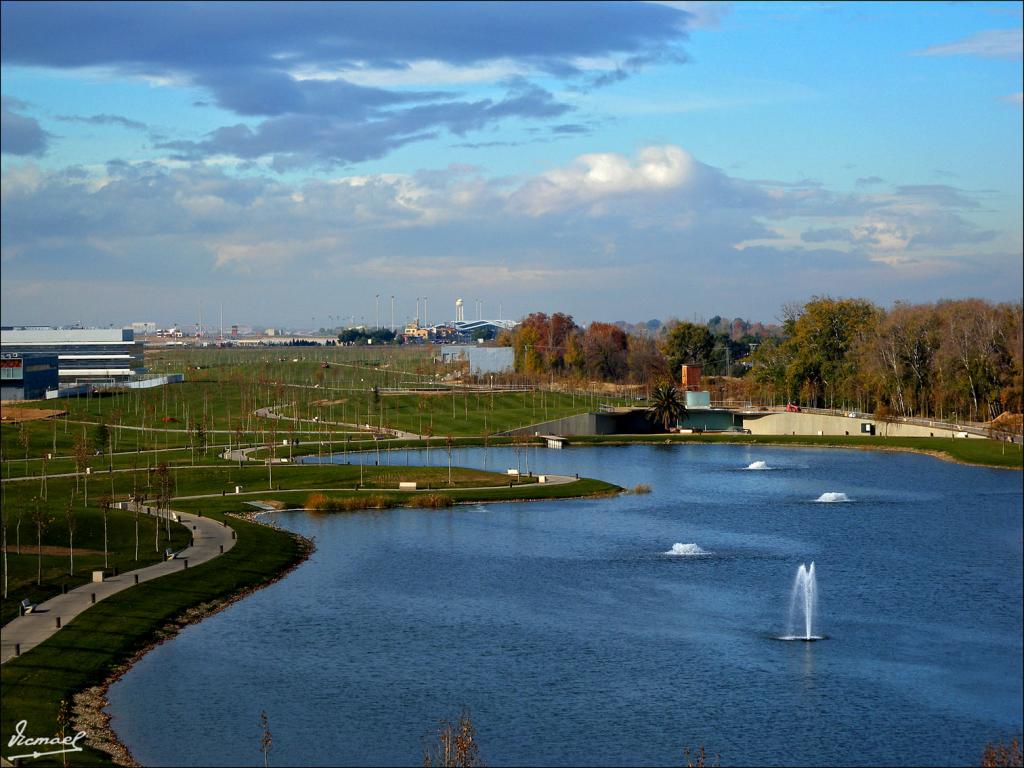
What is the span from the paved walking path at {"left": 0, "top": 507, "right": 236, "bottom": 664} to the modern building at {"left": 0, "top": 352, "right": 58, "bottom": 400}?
93.0 meters

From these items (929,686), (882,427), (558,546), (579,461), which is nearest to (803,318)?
(882,427)

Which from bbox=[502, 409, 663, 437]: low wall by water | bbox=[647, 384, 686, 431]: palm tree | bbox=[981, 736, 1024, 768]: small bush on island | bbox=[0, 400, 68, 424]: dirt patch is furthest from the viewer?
bbox=[647, 384, 686, 431]: palm tree

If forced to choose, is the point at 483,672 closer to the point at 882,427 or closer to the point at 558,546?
the point at 558,546

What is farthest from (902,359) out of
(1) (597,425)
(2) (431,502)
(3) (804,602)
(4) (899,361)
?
(3) (804,602)

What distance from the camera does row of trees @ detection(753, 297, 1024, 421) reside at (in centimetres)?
12381

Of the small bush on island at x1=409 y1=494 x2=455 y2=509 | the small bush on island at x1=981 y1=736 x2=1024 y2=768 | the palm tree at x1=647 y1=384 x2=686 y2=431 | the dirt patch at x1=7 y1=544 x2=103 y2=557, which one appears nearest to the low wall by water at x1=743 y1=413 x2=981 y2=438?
the palm tree at x1=647 y1=384 x2=686 y2=431

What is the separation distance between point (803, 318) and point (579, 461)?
53791mm

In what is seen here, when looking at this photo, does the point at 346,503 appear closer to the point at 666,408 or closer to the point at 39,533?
the point at 39,533

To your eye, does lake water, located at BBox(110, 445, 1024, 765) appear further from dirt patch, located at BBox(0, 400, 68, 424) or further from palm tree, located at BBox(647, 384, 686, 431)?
dirt patch, located at BBox(0, 400, 68, 424)

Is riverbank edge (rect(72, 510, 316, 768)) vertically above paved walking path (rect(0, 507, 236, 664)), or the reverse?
paved walking path (rect(0, 507, 236, 664))

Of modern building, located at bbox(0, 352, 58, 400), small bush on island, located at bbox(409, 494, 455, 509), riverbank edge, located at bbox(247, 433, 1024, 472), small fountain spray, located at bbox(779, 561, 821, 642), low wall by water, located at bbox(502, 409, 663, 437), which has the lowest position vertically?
small fountain spray, located at bbox(779, 561, 821, 642)

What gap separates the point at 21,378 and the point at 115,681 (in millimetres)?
128251

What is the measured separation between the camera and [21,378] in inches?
6348

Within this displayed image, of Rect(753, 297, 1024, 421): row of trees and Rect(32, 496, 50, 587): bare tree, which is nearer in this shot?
Rect(32, 496, 50, 587): bare tree
